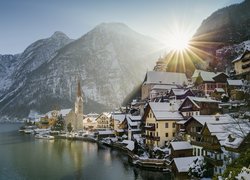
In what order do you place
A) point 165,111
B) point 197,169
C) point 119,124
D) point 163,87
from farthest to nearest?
point 163,87
point 119,124
point 165,111
point 197,169

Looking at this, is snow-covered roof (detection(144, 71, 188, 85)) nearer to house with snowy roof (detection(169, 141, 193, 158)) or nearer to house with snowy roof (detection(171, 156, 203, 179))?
house with snowy roof (detection(169, 141, 193, 158))

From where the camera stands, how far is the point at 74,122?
13538 cm

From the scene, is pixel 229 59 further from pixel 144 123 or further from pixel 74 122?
pixel 74 122

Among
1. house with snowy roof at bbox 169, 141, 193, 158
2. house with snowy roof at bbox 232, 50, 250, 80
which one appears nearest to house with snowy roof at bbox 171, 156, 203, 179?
house with snowy roof at bbox 169, 141, 193, 158

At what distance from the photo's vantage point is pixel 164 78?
328 ft

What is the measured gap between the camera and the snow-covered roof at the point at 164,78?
327 feet

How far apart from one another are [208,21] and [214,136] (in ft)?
395

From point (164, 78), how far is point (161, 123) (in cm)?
4487

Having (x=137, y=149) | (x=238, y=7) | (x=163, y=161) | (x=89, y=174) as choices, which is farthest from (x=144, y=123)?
(x=238, y=7)

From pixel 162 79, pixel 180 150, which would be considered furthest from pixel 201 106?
pixel 162 79

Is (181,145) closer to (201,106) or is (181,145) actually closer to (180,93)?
(201,106)

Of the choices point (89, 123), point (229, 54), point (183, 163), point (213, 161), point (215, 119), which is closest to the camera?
point (213, 161)

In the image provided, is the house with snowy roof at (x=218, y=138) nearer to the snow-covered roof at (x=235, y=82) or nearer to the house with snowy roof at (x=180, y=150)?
the house with snowy roof at (x=180, y=150)

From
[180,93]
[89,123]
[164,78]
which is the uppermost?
[164,78]
